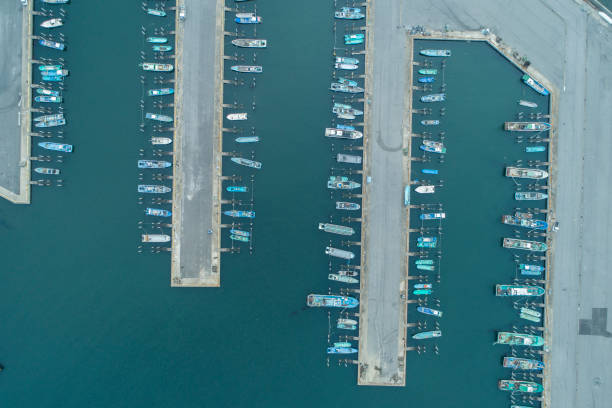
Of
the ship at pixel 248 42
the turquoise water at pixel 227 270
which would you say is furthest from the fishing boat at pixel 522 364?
the ship at pixel 248 42

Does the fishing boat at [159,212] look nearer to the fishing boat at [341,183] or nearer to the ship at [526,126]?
the fishing boat at [341,183]

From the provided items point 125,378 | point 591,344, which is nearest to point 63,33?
point 125,378

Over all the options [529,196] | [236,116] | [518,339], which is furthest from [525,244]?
[236,116]

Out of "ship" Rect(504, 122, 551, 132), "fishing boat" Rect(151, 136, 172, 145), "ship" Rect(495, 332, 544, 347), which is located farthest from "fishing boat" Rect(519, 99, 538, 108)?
"fishing boat" Rect(151, 136, 172, 145)

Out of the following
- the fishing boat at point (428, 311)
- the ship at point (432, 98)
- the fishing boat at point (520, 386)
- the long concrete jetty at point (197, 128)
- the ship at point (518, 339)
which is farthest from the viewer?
the ship at point (432, 98)

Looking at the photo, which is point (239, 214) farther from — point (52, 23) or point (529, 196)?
point (529, 196)

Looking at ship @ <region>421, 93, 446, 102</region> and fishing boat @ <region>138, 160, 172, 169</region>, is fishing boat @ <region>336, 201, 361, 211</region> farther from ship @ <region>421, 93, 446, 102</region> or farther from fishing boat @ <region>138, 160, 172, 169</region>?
fishing boat @ <region>138, 160, 172, 169</region>
